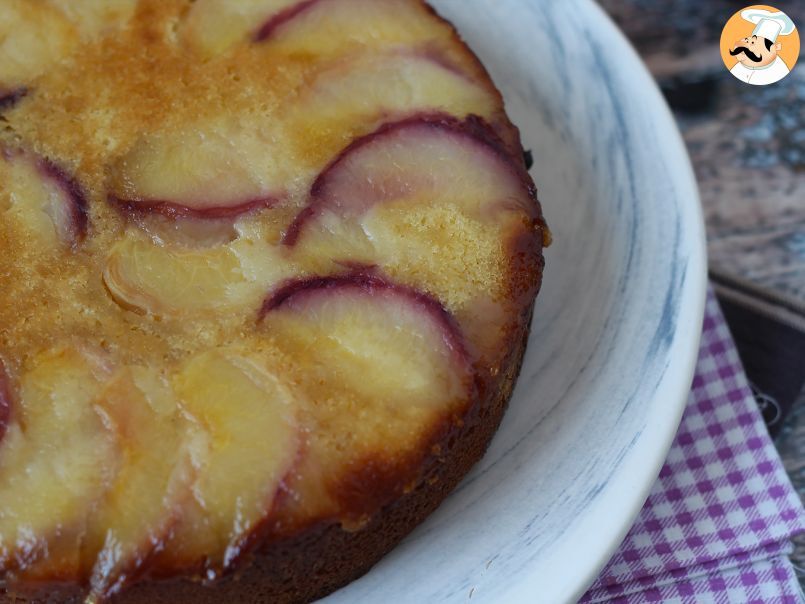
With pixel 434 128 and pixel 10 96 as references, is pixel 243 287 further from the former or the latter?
pixel 10 96

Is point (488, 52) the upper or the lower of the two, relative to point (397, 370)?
upper

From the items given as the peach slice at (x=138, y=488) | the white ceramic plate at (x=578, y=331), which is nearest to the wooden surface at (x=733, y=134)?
the white ceramic plate at (x=578, y=331)

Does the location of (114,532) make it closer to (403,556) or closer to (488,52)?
(403,556)

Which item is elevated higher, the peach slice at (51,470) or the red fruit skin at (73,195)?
the red fruit skin at (73,195)

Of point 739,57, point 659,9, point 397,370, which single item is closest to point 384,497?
point 397,370

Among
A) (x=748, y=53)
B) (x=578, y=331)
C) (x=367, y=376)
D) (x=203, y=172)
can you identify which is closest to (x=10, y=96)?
(x=203, y=172)

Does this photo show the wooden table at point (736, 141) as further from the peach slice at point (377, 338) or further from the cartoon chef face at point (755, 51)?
the peach slice at point (377, 338)
